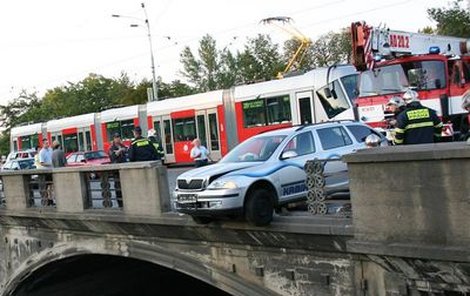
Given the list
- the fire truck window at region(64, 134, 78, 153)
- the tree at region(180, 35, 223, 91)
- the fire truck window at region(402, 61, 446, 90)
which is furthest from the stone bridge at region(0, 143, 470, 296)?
the tree at region(180, 35, 223, 91)

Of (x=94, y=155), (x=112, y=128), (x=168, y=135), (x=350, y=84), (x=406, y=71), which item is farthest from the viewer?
(x=112, y=128)

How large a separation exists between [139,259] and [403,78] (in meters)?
7.14

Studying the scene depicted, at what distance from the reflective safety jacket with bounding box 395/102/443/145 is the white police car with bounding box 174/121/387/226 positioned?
1809 millimetres

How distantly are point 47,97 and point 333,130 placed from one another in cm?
7590

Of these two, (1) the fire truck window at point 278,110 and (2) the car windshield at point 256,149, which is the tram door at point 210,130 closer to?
(1) the fire truck window at point 278,110

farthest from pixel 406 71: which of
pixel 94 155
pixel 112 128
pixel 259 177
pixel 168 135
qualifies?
pixel 112 128

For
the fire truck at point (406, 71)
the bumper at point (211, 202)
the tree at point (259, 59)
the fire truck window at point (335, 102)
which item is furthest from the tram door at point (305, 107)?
the tree at point (259, 59)

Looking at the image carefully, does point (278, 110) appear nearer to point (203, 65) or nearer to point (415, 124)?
point (415, 124)

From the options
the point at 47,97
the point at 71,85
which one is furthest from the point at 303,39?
the point at 47,97

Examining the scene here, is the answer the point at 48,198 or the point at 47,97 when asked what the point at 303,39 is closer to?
the point at 48,198

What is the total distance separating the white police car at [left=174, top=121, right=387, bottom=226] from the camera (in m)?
8.65

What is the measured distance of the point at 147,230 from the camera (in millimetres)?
11477

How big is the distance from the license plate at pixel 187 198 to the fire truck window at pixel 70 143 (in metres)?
28.5

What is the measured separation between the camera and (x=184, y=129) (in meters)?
28.8
